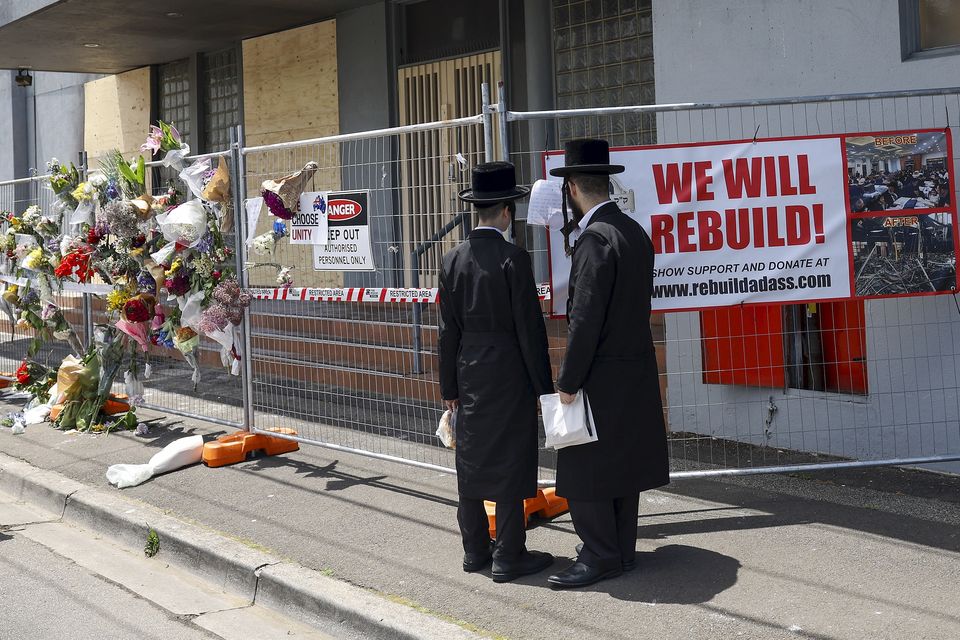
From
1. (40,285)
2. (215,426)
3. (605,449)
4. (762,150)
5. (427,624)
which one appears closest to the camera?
(427,624)

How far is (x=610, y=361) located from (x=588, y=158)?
98cm

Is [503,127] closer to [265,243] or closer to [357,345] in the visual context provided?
[265,243]

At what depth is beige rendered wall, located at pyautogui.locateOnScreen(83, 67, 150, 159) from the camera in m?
16.9

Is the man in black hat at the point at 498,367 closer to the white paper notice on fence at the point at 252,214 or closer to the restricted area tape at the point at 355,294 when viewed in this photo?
the restricted area tape at the point at 355,294

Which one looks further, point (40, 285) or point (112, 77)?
point (112, 77)

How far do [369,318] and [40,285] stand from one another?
11.5ft

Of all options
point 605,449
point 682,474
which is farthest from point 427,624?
point 682,474

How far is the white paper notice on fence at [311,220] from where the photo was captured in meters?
6.79

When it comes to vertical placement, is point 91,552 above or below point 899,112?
below

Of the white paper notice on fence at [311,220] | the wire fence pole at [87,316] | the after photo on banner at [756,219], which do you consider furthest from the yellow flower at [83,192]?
the after photo on banner at [756,219]

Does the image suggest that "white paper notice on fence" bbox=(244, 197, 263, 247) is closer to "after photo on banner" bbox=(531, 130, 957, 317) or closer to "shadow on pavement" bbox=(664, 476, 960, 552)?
"after photo on banner" bbox=(531, 130, 957, 317)

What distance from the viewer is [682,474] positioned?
19.4 feet

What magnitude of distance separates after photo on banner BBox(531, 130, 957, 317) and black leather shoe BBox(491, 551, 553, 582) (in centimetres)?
145

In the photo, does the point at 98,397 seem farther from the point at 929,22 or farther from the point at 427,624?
the point at 929,22
